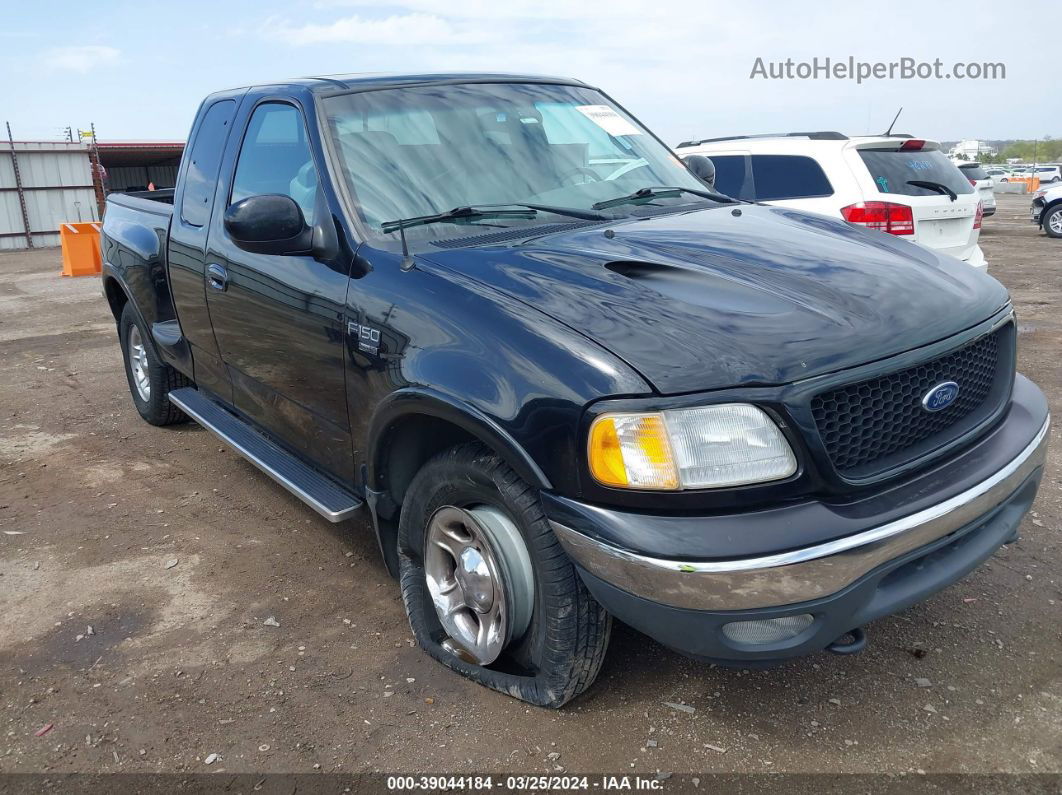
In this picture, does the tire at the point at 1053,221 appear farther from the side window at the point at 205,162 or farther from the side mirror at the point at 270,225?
the side mirror at the point at 270,225

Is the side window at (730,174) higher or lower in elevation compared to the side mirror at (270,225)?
lower

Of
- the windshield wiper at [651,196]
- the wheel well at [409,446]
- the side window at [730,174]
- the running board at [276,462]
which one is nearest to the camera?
the wheel well at [409,446]

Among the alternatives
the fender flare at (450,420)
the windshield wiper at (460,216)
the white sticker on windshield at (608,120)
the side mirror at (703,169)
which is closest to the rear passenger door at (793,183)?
the side mirror at (703,169)

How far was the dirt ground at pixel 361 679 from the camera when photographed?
2582mm

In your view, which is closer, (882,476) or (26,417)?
(882,476)

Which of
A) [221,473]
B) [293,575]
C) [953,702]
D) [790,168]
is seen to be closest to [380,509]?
[293,575]

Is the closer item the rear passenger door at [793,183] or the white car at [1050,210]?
the rear passenger door at [793,183]

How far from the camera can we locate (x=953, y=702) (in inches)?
107

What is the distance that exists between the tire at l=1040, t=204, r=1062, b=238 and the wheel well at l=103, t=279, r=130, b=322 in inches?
720

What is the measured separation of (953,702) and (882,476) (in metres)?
0.93

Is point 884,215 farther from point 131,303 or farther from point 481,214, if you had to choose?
point 131,303

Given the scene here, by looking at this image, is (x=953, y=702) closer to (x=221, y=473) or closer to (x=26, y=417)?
(x=221, y=473)

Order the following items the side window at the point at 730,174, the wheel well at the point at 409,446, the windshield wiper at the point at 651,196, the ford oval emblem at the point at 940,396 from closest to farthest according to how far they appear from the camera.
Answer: the ford oval emblem at the point at 940,396
the wheel well at the point at 409,446
the windshield wiper at the point at 651,196
the side window at the point at 730,174

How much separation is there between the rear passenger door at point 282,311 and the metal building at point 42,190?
2632 cm
